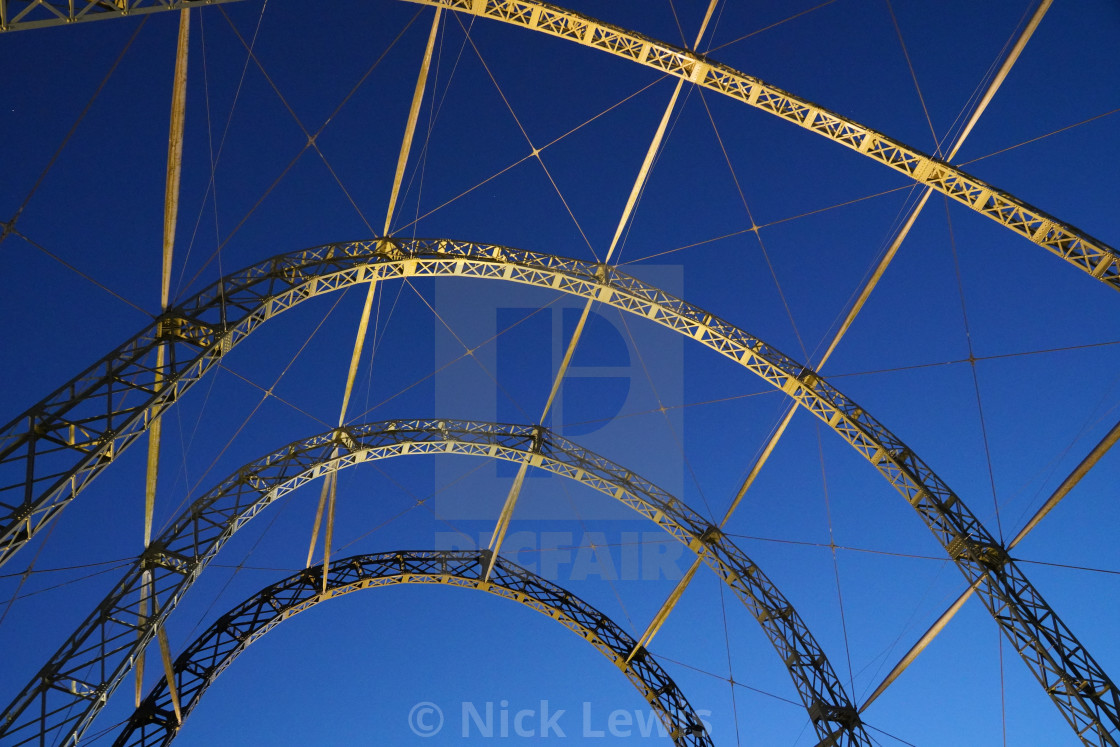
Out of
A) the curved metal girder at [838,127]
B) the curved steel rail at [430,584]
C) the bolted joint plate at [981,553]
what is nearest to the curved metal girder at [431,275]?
the bolted joint plate at [981,553]

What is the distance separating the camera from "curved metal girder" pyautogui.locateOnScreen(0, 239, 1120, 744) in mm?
13039

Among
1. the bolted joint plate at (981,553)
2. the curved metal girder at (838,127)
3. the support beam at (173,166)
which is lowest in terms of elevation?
the bolted joint plate at (981,553)

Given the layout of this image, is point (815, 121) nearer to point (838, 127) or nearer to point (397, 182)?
point (838, 127)

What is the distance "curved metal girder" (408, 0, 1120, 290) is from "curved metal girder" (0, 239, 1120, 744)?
484 cm

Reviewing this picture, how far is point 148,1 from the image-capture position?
1196cm

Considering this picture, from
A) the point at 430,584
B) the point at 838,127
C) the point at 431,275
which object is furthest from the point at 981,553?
the point at 430,584

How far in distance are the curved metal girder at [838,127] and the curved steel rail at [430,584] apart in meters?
17.5

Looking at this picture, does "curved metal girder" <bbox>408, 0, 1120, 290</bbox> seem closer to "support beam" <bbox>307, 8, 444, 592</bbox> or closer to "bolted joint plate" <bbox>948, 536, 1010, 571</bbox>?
"support beam" <bbox>307, 8, 444, 592</bbox>

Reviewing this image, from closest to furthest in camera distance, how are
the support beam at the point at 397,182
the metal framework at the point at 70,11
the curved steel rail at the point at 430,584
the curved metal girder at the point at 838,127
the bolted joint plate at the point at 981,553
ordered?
the metal framework at the point at 70,11 → the support beam at the point at 397,182 → the curved metal girder at the point at 838,127 → the bolted joint plate at the point at 981,553 → the curved steel rail at the point at 430,584

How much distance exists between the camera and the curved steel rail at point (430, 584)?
1014 inches

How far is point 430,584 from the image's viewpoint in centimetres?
2867

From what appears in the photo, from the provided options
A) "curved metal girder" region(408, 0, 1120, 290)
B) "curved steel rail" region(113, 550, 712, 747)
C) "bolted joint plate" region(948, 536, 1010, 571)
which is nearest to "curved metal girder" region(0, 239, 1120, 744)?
"bolted joint plate" region(948, 536, 1010, 571)

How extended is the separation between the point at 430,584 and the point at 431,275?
13193mm

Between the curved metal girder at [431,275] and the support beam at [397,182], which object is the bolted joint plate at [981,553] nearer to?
the curved metal girder at [431,275]
